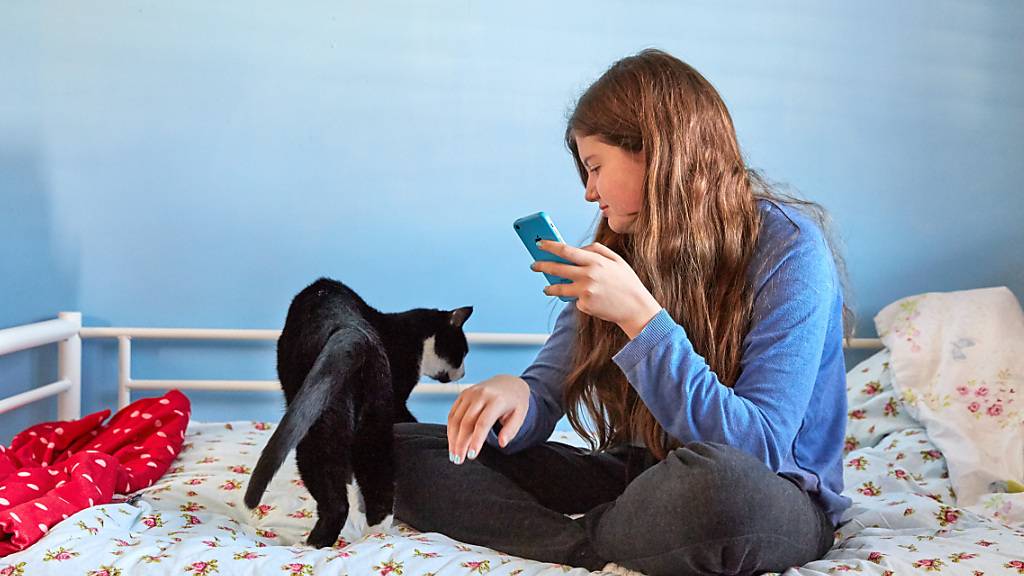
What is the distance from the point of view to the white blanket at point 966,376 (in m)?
1.40

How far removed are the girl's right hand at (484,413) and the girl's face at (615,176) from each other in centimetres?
21

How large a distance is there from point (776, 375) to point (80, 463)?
2.49 feet

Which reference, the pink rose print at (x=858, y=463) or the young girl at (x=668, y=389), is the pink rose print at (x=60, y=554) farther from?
the pink rose print at (x=858, y=463)

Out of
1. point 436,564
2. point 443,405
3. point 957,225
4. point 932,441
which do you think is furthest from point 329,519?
point 957,225

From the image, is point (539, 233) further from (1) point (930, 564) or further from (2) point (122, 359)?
(2) point (122, 359)

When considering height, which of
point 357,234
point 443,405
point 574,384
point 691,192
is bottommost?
point 443,405

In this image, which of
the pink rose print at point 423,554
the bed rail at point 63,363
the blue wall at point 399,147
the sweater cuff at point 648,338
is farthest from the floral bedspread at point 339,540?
the blue wall at point 399,147

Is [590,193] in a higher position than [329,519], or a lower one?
higher

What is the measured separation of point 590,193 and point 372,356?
28cm

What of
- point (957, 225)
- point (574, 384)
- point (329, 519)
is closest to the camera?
point (329, 519)

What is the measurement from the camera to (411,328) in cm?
121

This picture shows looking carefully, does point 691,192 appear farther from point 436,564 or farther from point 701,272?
point 436,564

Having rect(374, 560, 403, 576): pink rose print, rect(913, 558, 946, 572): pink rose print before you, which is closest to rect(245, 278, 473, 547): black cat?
rect(374, 560, 403, 576): pink rose print

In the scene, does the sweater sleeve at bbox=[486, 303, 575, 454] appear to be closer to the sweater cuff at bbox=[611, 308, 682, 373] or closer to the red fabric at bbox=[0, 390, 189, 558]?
the sweater cuff at bbox=[611, 308, 682, 373]
